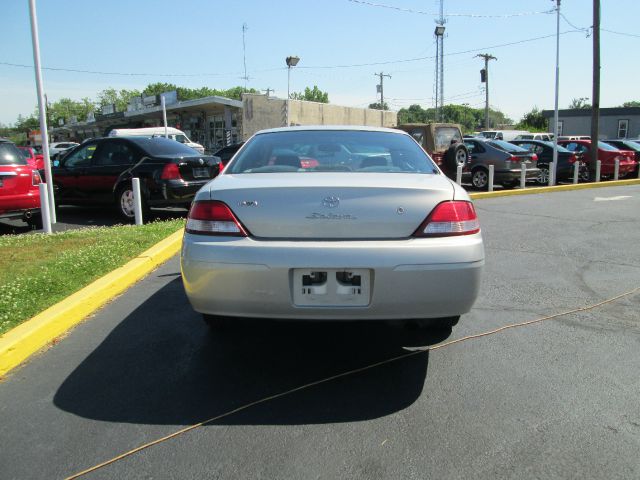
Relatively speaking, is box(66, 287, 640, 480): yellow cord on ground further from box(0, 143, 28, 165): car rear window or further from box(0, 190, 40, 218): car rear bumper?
box(0, 143, 28, 165): car rear window

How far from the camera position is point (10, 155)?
8422mm

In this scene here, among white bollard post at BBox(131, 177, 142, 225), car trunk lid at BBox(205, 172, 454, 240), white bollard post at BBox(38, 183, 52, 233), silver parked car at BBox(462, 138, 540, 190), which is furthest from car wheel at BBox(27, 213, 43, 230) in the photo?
silver parked car at BBox(462, 138, 540, 190)

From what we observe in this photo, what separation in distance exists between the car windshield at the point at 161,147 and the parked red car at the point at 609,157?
1509 cm

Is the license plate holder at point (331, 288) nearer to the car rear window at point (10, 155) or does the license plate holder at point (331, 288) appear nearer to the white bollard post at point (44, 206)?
the white bollard post at point (44, 206)

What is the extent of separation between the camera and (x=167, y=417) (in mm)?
2801

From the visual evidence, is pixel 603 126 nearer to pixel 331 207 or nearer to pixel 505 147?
pixel 505 147

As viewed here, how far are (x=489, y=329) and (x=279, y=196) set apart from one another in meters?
1.99

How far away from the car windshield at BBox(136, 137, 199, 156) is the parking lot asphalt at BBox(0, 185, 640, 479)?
17.1 feet

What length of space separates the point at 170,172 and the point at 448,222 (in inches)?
262

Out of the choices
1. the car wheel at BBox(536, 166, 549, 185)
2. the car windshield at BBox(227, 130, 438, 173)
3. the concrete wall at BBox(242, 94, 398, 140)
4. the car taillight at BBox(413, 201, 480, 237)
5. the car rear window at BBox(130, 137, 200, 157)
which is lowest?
the car wheel at BBox(536, 166, 549, 185)

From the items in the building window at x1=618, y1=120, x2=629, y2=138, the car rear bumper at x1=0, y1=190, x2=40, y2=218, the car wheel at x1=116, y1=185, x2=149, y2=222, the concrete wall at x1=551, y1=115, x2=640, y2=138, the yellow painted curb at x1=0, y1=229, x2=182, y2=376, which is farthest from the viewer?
the building window at x1=618, y1=120, x2=629, y2=138

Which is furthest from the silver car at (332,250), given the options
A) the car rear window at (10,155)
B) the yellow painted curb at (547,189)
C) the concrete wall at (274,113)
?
the concrete wall at (274,113)

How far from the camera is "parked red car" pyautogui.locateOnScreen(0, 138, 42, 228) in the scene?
Result: 8.07 metres

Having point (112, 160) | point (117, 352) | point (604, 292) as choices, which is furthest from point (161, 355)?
point (112, 160)
